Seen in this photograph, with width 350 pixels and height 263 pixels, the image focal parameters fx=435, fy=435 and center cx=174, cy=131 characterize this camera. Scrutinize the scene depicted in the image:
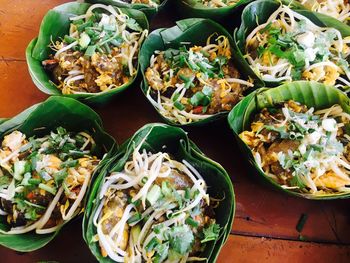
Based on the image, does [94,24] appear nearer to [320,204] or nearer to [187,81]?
[187,81]

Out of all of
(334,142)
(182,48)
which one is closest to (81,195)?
(182,48)

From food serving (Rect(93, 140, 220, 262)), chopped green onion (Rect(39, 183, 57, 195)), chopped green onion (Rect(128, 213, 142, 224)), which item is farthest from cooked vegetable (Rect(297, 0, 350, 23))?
chopped green onion (Rect(39, 183, 57, 195))

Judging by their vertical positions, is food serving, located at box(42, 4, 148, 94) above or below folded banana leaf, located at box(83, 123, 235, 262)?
above

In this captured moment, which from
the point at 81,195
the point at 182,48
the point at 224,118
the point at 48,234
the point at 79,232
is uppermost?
the point at 182,48

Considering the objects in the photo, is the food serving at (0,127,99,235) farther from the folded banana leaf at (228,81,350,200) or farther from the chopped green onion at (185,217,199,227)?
the folded banana leaf at (228,81,350,200)

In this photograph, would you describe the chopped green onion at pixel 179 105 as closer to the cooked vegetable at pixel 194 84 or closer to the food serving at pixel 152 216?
the cooked vegetable at pixel 194 84

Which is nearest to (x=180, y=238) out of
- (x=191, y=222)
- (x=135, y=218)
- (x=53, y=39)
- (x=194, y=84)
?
(x=191, y=222)
